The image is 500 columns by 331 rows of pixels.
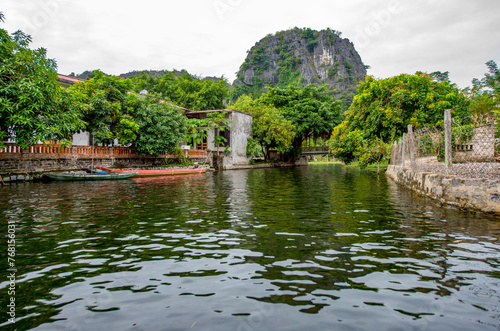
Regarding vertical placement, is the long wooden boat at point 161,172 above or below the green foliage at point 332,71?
below

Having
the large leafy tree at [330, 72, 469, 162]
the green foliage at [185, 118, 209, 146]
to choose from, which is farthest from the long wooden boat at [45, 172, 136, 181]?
the large leafy tree at [330, 72, 469, 162]

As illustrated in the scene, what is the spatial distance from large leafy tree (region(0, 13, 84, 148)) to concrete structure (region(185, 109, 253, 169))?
71.4 feet

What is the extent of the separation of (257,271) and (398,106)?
26.9 metres

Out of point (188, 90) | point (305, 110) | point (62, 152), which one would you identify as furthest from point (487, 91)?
point (62, 152)

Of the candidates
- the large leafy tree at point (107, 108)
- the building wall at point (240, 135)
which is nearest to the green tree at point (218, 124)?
the building wall at point (240, 135)

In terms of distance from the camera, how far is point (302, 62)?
130 meters

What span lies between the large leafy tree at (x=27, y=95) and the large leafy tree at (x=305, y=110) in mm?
36210

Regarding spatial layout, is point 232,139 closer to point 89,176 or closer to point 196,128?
point 196,128

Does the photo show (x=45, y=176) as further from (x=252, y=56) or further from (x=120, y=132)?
(x=252, y=56)

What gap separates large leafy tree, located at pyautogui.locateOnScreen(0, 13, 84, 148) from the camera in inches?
627

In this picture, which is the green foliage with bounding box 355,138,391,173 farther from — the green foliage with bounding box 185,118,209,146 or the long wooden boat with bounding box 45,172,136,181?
the long wooden boat with bounding box 45,172,136,181

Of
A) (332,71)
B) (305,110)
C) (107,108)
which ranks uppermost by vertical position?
(332,71)

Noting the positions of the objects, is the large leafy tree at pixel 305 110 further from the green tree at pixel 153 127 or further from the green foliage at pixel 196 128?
the green tree at pixel 153 127

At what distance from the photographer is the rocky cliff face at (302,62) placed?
413 ft
